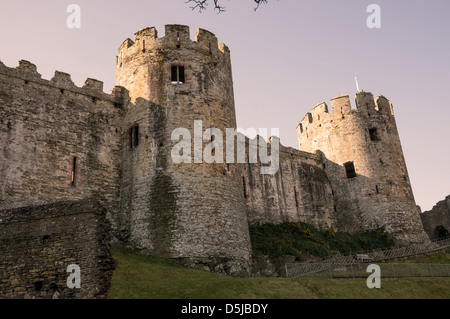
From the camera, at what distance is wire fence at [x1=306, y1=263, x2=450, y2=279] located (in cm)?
1892

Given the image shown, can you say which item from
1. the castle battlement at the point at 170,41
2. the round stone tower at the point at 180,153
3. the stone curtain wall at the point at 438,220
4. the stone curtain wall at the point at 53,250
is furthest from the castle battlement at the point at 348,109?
the stone curtain wall at the point at 53,250

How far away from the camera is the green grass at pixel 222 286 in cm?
1284

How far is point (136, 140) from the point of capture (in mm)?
21797

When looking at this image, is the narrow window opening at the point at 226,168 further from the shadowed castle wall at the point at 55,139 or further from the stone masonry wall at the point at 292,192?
the stone masonry wall at the point at 292,192

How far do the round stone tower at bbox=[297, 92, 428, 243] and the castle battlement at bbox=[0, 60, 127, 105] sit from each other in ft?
55.5

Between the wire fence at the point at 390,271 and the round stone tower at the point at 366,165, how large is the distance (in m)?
8.28

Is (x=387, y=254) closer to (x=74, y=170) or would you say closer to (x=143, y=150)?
(x=143, y=150)

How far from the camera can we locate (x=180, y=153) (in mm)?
20188

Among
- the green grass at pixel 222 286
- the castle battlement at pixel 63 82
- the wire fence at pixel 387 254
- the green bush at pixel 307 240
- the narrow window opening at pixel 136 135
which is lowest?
→ the green grass at pixel 222 286

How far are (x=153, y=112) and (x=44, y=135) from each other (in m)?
4.98

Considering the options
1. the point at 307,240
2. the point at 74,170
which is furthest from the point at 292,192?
the point at 74,170
